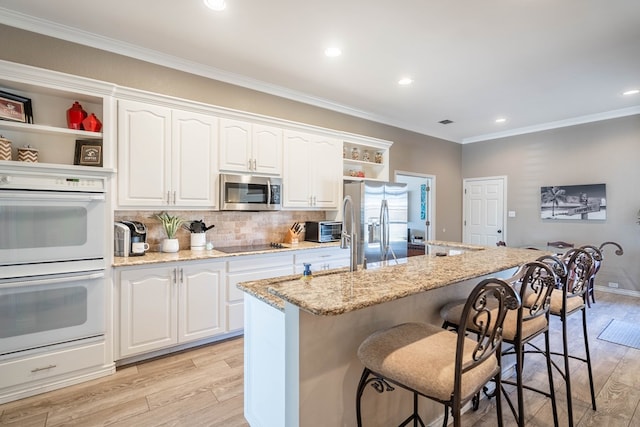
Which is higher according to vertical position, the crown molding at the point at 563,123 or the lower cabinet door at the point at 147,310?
the crown molding at the point at 563,123

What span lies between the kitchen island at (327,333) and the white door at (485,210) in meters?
4.91

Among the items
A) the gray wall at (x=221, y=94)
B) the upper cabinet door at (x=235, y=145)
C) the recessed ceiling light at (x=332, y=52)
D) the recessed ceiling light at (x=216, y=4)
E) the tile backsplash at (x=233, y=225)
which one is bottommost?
the tile backsplash at (x=233, y=225)

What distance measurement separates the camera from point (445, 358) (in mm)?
1188

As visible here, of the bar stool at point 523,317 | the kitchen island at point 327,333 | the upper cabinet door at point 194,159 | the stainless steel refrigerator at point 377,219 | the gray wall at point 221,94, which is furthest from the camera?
the stainless steel refrigerator at point 377,219

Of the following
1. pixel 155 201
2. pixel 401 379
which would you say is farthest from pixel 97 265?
pixel 401 379

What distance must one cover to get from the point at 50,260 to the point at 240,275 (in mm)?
1472

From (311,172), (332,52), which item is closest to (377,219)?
(311,172)

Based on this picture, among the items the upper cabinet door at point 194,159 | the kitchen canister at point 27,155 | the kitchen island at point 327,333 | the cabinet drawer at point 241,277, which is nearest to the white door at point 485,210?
the cabinet drawer at point 241,277

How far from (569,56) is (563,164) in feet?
9.60

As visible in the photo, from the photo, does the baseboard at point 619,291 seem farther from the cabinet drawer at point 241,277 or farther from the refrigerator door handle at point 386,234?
the cabinet drawer at point 241,277

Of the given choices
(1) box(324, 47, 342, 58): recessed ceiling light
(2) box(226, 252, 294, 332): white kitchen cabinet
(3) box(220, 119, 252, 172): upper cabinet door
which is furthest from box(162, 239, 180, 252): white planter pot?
(1) box(324, 47, 342, 58): recessed ceiling light

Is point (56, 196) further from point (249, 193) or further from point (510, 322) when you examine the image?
point (510, 322)

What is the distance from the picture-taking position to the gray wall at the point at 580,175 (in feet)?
15.2

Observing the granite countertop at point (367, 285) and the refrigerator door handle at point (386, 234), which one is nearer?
the granite countertop at point (367, 285)
